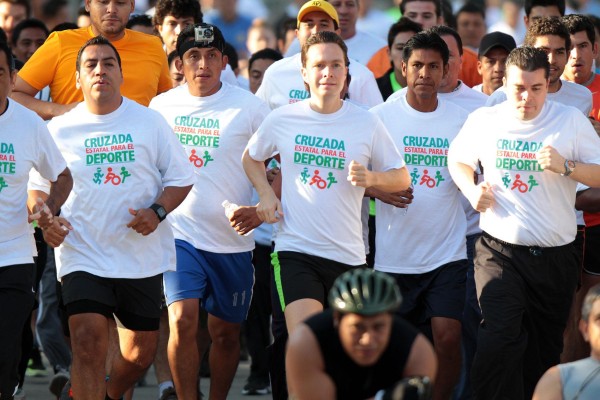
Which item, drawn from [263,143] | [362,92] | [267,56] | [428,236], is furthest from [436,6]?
[263,143]

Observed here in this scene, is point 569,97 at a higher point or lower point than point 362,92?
→ lower

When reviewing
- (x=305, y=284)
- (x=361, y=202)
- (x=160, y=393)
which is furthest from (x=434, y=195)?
(x=160, y=393)

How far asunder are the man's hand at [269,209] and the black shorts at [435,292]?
123 cm

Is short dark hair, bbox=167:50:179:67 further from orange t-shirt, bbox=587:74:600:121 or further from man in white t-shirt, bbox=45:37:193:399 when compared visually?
orange t-shirt, bbox=587:74:600:121

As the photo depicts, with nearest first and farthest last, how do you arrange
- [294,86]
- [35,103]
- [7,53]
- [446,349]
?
[7,53] < [446,349] < [35,103] < [294,86]

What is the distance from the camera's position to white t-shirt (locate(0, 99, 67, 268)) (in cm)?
998

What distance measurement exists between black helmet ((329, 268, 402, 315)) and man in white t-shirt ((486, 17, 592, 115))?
13.9 ft

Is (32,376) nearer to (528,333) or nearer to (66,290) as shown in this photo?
(66,290)

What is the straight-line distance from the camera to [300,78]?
468 inches

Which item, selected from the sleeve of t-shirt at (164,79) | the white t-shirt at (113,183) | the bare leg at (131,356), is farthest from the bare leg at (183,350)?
the sleeve of t-shirt at (164,79)

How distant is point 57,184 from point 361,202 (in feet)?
7.01

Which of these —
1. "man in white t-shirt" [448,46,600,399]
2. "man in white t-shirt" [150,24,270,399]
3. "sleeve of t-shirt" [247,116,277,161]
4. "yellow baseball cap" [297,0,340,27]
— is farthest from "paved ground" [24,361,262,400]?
"yellow baseball cap" [297,0,340,27]

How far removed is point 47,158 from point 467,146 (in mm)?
2927

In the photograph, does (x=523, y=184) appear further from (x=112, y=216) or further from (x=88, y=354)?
(x=88, y=354)
